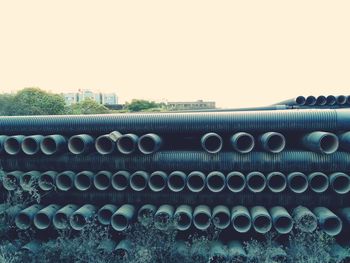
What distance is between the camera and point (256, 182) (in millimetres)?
5250

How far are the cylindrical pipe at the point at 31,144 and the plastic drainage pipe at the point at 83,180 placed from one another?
1017 millimetres

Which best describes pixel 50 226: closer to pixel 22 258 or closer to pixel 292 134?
pixel 22 258

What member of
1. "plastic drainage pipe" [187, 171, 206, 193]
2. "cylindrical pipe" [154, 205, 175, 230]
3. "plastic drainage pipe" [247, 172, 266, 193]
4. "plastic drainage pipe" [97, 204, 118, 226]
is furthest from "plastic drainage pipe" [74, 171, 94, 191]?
"plastic drainage pipe" [247, 172, 266, 193]

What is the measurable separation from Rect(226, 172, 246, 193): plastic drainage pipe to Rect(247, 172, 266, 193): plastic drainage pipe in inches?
4.4

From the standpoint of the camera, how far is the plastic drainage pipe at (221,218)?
511 cm

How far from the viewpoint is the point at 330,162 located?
17.1 ft

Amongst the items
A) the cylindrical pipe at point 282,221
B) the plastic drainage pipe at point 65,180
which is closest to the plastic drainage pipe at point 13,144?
the plastic drainage pipe at point 65,180

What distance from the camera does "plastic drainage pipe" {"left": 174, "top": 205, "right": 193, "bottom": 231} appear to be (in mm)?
5137

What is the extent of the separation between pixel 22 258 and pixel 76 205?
1.31m

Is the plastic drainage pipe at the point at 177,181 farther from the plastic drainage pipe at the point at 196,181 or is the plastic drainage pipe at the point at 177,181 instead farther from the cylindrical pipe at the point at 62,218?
the cylindrical pipe at the point at 62,218

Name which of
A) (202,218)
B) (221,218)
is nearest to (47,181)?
(202,218)

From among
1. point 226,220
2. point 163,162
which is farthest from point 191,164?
point 226,220

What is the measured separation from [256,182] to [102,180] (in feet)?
10.2

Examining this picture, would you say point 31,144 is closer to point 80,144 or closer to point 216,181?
point 80,144
